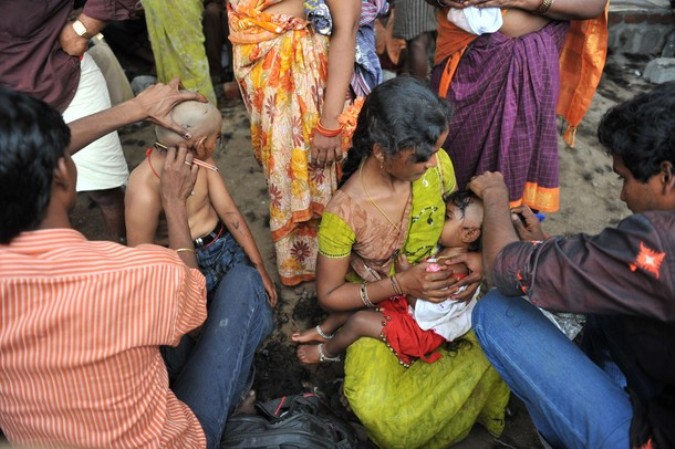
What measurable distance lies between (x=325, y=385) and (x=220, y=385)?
0.81 meters

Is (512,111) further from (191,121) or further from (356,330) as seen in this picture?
(191,121)

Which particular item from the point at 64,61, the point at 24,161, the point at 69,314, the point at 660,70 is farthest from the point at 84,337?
the point at 660,70

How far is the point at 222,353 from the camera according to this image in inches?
72.2

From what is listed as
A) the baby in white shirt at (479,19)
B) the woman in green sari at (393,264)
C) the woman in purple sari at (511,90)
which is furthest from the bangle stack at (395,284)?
the baby in white shirt at (479,19)

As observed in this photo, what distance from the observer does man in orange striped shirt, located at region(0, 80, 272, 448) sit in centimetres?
115

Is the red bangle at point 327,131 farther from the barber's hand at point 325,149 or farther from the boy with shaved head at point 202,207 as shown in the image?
the boy with shaved head at point 202,207

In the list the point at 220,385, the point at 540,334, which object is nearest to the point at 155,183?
the point at 220,385

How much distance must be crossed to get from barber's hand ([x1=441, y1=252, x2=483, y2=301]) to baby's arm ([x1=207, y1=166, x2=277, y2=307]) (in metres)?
0.80

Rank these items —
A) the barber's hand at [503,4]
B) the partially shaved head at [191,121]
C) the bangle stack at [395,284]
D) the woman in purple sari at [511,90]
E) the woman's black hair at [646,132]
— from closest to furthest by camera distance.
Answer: the woman's black hair at [646,132] → the partially shaved head at [191,121] → the bangle stack at [395,284] → the barber's hand at [503,4] → the woman in purple sari at [511,90]

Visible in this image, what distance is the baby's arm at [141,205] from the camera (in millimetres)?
2074

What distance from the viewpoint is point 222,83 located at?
5.15m

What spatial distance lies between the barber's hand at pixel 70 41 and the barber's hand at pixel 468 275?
6.06 ft

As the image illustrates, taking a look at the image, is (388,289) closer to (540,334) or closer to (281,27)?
(540,334)

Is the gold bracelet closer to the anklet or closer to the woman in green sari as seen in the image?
→ the woman in green sari
